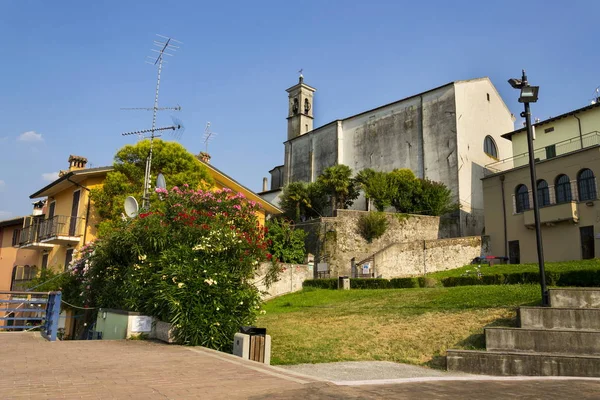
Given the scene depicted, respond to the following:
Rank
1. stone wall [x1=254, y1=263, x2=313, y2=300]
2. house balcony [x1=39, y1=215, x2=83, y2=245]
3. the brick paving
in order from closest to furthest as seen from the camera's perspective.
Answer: the brick paving
house balcony [x1=39, y1=215, x2=83, y2=245]
stone wall [x1=254, y1=263, x2=313, y2=300]

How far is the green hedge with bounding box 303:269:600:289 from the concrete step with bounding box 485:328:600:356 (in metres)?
5.45

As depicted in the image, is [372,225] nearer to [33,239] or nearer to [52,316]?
[33,239]

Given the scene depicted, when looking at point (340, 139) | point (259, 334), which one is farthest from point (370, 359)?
point (340, 139)

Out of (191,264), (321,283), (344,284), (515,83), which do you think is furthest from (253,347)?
(321,283)

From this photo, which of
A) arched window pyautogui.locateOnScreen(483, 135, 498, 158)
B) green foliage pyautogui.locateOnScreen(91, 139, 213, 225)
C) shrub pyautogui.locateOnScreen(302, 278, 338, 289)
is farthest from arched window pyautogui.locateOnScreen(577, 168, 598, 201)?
green foliage pyautogui.locateOnScreen(91, 139, 213, 225)

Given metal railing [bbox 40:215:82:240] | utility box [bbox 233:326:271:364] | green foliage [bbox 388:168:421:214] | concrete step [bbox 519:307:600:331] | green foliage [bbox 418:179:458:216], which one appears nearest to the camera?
utility box [bbox 233:326:271:364]

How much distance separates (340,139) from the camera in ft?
159

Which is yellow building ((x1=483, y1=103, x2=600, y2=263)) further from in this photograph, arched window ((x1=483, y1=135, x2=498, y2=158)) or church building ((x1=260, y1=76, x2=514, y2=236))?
arched window ((x1=483, y1=135, x2=498, y2=158))

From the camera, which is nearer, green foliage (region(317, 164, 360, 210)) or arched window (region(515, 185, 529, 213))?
arched window (region(515, 185, 529, 213))

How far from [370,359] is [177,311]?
4.45 meters

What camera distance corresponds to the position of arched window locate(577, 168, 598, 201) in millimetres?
25109

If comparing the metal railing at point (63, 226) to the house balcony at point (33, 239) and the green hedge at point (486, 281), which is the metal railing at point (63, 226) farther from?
the green hedge at point (486, 281)

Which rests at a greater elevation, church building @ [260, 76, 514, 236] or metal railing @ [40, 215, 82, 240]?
church building @ [260, 76, 514, 236]

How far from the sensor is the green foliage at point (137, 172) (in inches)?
875
